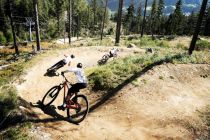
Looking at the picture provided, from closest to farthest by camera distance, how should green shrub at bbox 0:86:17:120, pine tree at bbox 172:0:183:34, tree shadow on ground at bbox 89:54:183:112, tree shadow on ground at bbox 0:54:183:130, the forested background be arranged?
green shrub at bbox 0:86:17:120 → tree shadow on ground at bbox 0:54:183:130 → tree shadow on ground at bbox 89:54:183:112 → pine tree at bbox 172:0:183:34 → the forested background

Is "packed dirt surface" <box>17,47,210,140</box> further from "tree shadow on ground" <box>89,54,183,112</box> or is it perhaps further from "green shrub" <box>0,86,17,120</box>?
"green shrub" <box>0,86,17,120</box>

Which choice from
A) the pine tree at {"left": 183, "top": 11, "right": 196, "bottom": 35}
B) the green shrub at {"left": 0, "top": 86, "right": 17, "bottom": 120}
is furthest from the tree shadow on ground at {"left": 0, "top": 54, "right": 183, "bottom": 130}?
the pine tree at {"left": 183, "top": 11, "right": 196, "bottom": 35}

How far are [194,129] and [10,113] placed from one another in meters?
8.49

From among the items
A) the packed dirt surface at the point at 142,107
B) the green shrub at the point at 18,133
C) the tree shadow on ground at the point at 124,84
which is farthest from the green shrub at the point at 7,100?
the tree shadow on ground at the point at 124,84

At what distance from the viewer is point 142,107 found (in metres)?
13.9

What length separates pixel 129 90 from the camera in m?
15.6

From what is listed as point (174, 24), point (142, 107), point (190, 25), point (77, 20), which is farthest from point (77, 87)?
point (190, 25)

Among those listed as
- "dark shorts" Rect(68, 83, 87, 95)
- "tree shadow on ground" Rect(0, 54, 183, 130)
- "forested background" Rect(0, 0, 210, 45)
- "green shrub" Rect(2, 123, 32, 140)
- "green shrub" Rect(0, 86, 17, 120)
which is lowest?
"forested background" Rect(0, 0, 210, 45)

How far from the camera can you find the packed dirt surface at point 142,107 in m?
11.3

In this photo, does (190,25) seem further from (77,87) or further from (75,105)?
(77,87)

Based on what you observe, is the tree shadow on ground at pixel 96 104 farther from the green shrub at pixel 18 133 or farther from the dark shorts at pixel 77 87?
the dark shorts at pixel 77 87

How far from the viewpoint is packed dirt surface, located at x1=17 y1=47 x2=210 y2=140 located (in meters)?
11.3

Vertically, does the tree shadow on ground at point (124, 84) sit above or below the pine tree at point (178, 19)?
above

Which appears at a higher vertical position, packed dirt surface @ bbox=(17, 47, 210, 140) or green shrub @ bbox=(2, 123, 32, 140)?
green shrub @ bbox=(2, 123, 32, 140)
